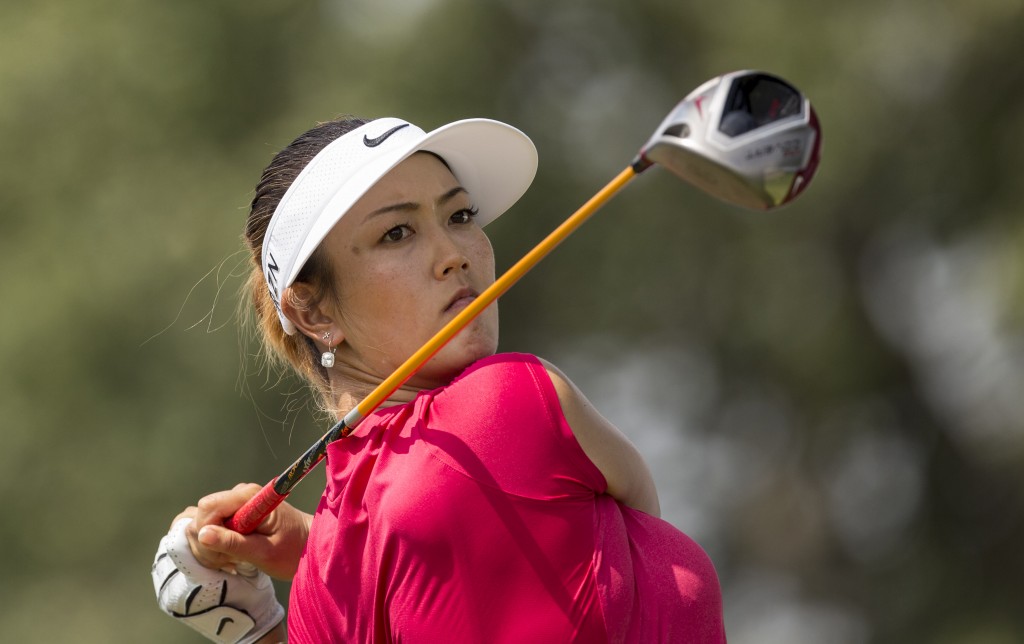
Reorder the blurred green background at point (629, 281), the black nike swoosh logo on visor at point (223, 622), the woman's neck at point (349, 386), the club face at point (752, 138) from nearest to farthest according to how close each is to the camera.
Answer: the club face at point (752, 138), the woman's neck at point (349, 386), the black nike swoosh logo on visor at point (223, 622), the blurred green background at point (629, 281)

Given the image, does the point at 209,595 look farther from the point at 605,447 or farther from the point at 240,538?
the point at 605,447

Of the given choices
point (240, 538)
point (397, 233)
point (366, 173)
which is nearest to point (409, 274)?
point (397, 233)

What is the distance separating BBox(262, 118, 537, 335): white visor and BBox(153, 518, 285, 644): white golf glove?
515mm

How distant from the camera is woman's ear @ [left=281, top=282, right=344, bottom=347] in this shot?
10.0 ft

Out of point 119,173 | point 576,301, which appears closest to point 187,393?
point 119,173

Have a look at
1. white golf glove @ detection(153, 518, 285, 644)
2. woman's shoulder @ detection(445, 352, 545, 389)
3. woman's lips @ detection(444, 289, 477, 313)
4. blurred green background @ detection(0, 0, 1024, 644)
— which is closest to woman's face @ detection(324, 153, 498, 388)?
woman's lips @ detection(444, 289, 477, 313)

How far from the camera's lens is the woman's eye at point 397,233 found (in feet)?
9.68

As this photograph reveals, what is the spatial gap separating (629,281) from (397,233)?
736 cm

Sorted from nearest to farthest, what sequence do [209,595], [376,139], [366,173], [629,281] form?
1. [366,173]
2. [376,139]
3. [209,595]
4. [629,281]

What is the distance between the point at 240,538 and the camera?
319 cm

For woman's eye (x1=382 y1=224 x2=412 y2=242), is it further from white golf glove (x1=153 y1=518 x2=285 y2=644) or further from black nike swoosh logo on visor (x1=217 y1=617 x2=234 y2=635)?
black nike swoosh logo on visor (x1=217 y1=617 x2=234 y2=635)

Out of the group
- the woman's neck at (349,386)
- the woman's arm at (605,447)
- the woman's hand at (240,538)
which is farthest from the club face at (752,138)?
the woman's hand at (240,538)

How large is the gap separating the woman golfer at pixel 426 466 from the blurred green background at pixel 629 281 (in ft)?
18.7

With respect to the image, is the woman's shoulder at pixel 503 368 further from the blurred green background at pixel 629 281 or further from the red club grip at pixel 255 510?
the blurred green background at pixel 629 281
